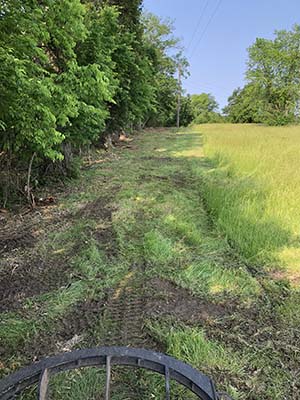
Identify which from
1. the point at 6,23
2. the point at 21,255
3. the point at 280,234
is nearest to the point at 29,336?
the point at 21,255

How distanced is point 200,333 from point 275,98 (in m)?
34.4

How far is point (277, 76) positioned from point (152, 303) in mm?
34212

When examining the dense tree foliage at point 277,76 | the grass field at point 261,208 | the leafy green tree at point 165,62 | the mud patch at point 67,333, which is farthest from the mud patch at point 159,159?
the dense tree foliage at point 277,76

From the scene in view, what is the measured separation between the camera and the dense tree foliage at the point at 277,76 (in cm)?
3086

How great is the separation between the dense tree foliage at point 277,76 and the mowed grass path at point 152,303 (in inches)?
1174

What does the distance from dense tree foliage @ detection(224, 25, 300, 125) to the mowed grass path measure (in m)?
29.8

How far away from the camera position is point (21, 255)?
10.8ft

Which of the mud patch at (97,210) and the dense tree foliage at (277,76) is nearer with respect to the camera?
the mud patch at (97,210)

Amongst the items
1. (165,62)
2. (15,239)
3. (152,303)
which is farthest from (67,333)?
(165,62)

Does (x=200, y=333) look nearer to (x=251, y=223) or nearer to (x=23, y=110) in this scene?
(x=251, y=223)

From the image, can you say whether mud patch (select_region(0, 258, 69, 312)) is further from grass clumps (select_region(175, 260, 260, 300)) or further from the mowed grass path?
grass clumps (select_region(175, 260, 260, 300))

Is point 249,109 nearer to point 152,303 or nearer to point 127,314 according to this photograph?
point 152,303

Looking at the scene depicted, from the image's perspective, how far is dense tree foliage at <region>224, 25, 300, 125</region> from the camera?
3086cm

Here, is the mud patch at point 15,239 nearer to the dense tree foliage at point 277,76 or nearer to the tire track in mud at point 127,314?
the tire track in mud at point 127,314
